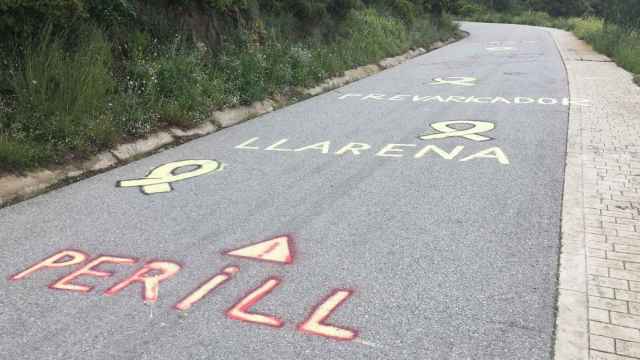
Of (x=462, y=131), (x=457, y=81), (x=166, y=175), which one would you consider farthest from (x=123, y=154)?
(x=457, y=81)

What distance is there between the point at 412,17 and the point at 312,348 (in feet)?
74.5

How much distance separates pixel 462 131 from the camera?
9.27 metres

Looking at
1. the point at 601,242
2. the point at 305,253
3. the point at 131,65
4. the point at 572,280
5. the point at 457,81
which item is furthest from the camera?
the point at 457,81

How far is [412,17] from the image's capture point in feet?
81.1

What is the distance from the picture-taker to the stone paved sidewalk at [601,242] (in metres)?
3.58

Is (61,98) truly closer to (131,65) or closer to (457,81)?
(131,65)

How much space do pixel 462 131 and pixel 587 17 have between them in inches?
1982

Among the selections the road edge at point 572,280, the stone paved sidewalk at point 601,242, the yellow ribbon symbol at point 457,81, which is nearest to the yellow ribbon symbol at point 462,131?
the stone paved sidewalk at point 601,242

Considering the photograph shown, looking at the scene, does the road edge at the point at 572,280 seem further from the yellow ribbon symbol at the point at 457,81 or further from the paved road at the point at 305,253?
the yellow ribbon symbol at the point at 457,81

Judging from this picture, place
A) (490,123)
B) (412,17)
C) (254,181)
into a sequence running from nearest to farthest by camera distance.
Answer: (254,181) → (490,123) → (412,17)

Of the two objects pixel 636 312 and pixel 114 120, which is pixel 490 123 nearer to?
pixel 114 120

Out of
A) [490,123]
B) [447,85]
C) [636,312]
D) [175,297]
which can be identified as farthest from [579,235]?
[447,85]

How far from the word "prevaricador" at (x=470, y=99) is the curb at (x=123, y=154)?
1139 mm

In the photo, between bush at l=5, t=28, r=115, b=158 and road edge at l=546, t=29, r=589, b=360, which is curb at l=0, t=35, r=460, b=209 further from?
road edge at l=546, t=29, r=589, b=360
